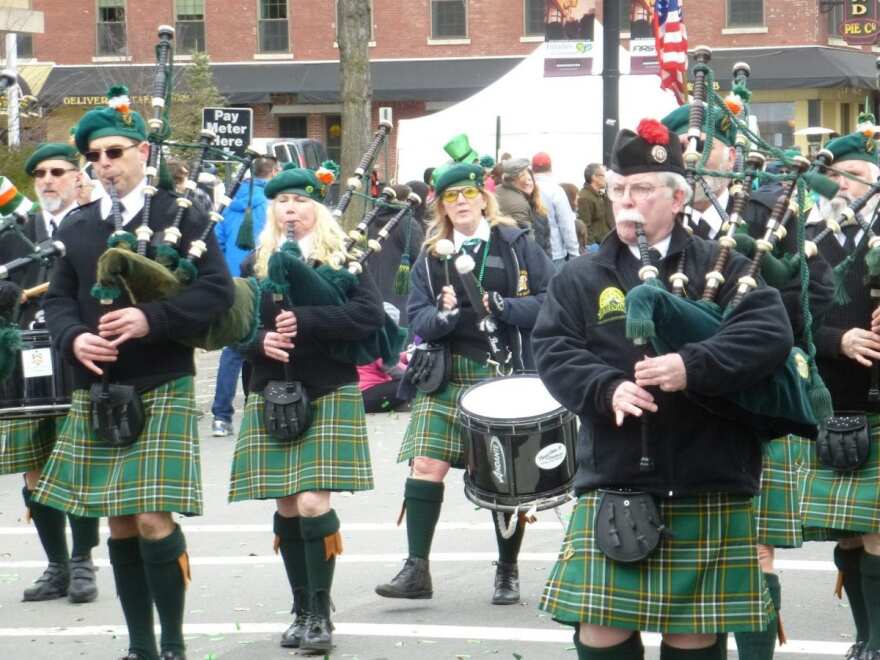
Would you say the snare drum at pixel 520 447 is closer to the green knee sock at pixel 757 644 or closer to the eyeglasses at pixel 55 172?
the green knee sock at pixel 757 644

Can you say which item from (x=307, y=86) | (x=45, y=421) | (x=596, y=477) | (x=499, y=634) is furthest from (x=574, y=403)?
(x=307, y=86)

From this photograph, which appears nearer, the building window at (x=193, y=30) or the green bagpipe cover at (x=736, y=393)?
the green bagpipe cover at (x=736, y=393)

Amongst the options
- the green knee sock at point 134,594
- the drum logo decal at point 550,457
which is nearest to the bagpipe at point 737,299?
the drum logo decal at point 550,457

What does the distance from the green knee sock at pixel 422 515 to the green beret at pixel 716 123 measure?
215 cm

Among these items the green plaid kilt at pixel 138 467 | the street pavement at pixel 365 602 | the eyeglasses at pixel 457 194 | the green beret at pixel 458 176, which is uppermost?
the green beret at pixel 458 176

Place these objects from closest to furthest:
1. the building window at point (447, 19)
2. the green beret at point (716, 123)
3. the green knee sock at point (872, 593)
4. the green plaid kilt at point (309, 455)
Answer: the green beret at point (716, 123)
the green knee sock at point (872, 593)
the green plaid kilt at point (309, 455)
the building window at point (447, 19)

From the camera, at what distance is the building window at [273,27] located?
41531 millimetres

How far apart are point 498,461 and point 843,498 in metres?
1.40

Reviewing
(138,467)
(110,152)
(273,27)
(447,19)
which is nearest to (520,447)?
(138,467)

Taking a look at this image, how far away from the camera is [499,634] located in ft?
21.5

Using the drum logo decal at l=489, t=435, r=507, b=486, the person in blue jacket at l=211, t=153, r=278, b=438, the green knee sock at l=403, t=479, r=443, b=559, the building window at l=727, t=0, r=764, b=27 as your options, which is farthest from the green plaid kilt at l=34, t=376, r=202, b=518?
the building window at l=727, t=0, r=764, b=27

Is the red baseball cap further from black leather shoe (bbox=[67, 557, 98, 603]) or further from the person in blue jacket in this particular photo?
black leather shoe (bbox=[67, 557, 98, 603])

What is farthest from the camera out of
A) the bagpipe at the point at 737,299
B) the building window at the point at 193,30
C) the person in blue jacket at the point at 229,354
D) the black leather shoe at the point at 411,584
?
the building window at the point at 193,30

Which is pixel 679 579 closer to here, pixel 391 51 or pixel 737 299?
pixel 737 299
